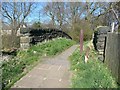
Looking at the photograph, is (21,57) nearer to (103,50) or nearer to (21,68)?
(21,68)

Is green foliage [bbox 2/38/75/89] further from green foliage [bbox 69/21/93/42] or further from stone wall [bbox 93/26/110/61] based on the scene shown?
green foliage [bbox 69/21/93/42]

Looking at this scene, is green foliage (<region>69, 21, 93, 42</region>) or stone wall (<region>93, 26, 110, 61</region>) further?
green foliage (<region>69, 21, 93, 42</region>)

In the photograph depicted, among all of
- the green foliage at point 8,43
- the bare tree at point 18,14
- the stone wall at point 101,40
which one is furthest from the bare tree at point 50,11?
the stone wall at point 101,40

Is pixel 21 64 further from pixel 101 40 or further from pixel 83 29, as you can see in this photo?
pixel 83 29

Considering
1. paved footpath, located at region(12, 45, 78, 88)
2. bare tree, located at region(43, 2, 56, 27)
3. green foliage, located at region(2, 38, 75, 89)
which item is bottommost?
paved footpath, located at region(12, 45, 78, 88)

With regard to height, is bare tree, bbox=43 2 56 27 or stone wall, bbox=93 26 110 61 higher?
bare tree, bbox=43 2 56 27

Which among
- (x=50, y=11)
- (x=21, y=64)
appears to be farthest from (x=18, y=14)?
(x=21, y=64)

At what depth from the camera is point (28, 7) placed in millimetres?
23969

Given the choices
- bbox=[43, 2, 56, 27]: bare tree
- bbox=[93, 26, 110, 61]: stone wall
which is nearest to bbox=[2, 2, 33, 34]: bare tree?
bbox=[43, 2, 56, 27]: bare tree

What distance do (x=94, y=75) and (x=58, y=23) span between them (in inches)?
971

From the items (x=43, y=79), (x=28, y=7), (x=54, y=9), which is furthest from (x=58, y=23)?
(x=43, y=79)

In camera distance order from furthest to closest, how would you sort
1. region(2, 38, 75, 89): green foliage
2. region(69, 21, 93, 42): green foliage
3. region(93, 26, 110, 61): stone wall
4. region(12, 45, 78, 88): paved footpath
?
1. region(69, 21, 93, 42): green foliage
2. region(93, 26, 110, 61): stone wall
3. region(2, 38, 75, 89): green foliage
4. region(12, 45, 78, 88): paved footpath

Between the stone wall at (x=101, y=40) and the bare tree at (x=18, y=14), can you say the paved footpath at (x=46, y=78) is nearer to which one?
the stone wall at (x=101, y=40)

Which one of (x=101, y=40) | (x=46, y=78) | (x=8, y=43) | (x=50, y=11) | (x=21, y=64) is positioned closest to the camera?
(x=46, y=78)
